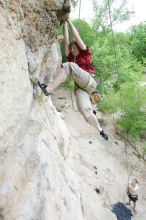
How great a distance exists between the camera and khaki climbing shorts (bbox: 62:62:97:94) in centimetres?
777

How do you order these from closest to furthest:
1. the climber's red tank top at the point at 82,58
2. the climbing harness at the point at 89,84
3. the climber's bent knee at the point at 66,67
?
1. the climber's bent knee at the point at 66,67
2. the climber's red tank top at the point at 82,58
3. the climbing harness at the point at 89,84

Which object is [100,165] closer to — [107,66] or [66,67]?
[107,66]

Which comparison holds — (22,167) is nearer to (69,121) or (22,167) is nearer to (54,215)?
(54,215)

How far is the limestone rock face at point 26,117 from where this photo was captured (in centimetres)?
682

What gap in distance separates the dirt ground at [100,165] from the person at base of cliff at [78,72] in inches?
181

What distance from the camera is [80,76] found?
803 centimetres

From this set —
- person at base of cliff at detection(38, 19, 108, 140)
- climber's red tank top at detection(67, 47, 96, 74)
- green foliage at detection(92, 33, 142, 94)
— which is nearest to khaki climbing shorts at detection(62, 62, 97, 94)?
person at base of cliff at detection(38, 19, 108, 140)

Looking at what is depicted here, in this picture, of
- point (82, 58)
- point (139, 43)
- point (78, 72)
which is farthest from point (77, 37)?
point (139, 43)

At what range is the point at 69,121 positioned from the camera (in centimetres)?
2211

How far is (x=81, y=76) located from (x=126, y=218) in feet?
26.4

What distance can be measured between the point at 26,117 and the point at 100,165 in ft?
38.1

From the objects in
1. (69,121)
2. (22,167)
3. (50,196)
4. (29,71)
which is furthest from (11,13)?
(69,121)

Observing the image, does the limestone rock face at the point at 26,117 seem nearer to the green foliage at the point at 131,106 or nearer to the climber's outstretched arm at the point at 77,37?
the climber's outstretched arm at the point at 77,37

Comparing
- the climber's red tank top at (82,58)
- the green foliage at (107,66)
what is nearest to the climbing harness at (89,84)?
the climber's red tank top at (82,58)
